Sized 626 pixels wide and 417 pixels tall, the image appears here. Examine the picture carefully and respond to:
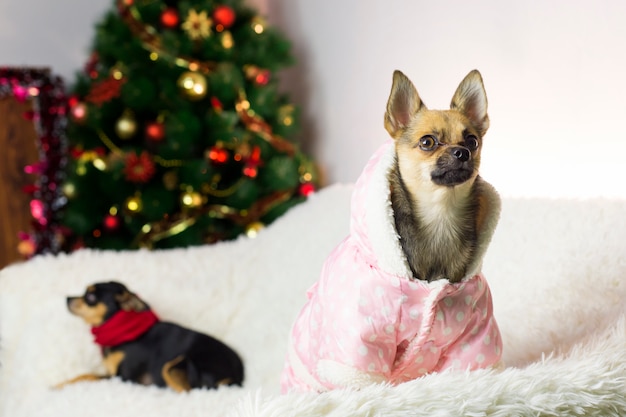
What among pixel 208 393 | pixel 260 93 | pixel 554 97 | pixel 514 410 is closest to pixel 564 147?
pixel 554 97

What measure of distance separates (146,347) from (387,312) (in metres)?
0.81

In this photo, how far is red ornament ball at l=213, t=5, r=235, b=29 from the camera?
79.1 inches

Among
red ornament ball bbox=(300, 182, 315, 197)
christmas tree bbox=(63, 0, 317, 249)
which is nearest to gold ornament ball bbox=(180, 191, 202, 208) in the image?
christmas tree bbox=(63, 0, 317, 249)

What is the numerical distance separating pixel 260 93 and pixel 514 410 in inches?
59.9

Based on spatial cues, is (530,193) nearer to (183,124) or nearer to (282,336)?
(282,336)

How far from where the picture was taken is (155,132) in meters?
1.93

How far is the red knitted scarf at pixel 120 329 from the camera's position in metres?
1.44

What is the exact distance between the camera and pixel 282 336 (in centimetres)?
152

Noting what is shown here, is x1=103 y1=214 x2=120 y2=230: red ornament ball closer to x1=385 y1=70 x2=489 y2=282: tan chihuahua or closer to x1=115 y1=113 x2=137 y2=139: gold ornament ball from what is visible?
x1=115 y1=113 x2=137 y2=139: gold ornament ball

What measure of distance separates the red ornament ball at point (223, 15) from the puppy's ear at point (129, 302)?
1019 millimetres

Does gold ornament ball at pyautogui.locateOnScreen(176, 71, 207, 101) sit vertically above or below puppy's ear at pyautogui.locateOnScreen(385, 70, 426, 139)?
above

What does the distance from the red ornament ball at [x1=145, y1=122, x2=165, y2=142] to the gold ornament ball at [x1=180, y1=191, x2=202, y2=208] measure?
0.66 ft

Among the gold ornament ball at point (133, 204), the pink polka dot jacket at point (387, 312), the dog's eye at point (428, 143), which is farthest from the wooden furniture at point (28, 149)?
the dog's eye at point (428, 143)

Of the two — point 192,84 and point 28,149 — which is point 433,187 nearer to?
point 192,84
